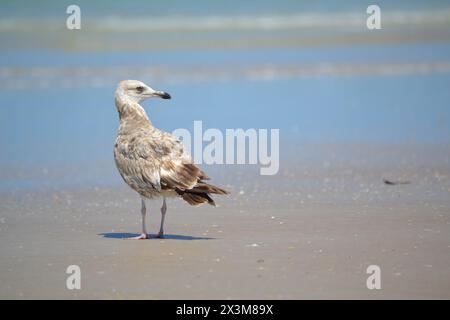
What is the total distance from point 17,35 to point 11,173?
59.5 feet

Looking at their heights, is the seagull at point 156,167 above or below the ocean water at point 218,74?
below

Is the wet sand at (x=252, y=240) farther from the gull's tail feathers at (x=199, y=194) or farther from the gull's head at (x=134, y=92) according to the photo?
the gull's head at (x=134, y=92)

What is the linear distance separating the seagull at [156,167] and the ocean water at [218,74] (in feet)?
9.70

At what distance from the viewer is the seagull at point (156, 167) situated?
8484 millimetres

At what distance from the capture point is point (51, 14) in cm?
A: 3428

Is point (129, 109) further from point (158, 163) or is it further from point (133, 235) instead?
point (133, 235)

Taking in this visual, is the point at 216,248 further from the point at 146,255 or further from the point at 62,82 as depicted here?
the point at 62,82

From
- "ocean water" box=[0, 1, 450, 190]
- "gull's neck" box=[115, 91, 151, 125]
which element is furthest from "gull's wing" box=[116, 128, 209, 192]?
"ocean water" box=[0, 1, 450, 190]

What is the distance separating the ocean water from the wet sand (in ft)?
6.25

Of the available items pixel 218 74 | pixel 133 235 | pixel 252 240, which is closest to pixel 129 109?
pixel 133 235

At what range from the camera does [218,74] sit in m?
23.3

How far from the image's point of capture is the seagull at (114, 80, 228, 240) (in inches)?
334

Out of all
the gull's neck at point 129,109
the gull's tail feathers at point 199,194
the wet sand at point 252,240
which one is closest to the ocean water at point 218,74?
the wet sand at point 252,240

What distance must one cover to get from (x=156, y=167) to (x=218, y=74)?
48.5 ft
